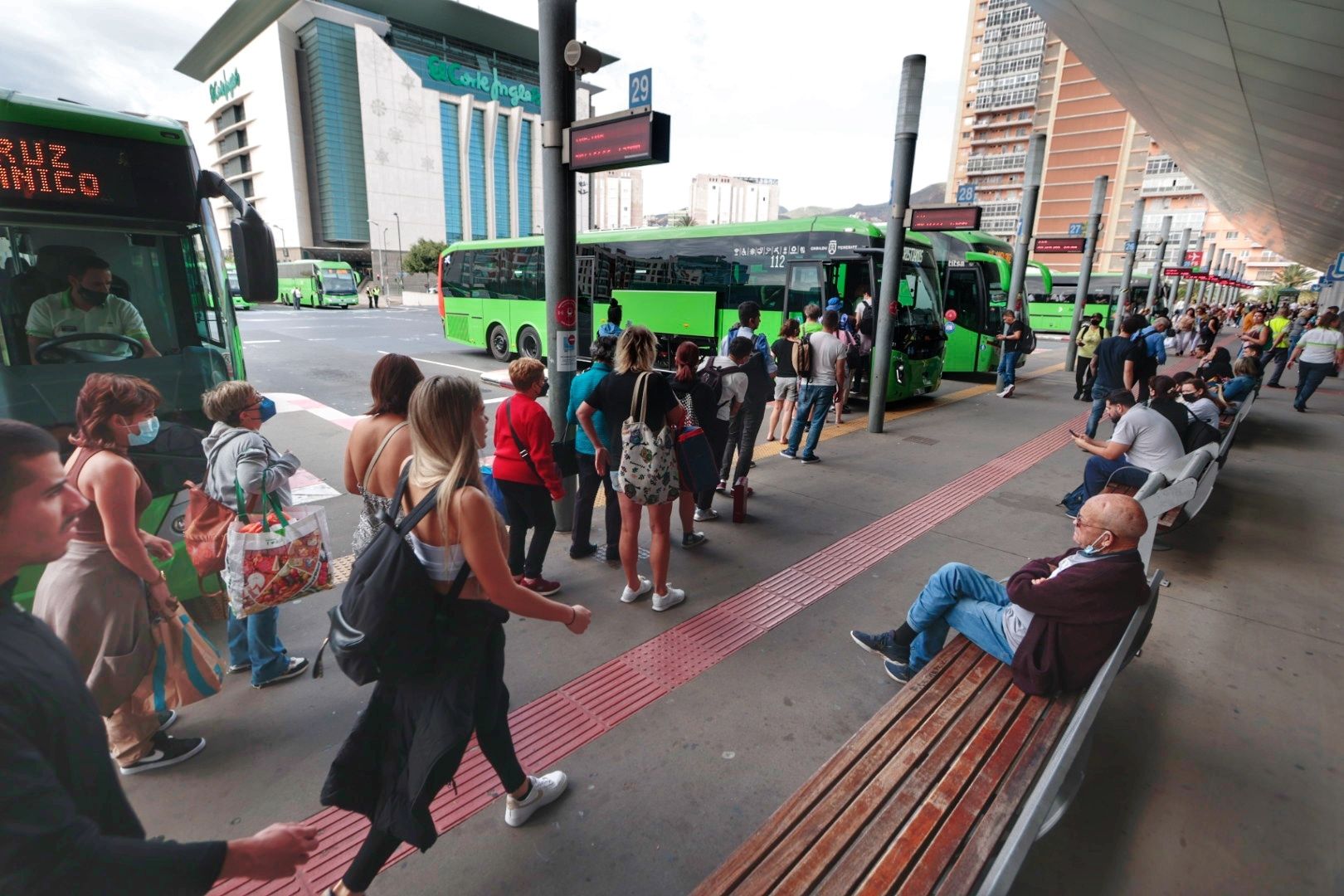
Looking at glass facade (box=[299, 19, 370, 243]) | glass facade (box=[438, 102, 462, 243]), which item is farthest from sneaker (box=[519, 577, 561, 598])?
glass facade (box=[438, 102, 462, 243])

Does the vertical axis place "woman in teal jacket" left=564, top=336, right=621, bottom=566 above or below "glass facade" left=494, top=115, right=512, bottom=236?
below

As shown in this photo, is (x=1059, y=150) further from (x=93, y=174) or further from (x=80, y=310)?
(x=80, y=310)

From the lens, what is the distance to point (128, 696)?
261 centimetres

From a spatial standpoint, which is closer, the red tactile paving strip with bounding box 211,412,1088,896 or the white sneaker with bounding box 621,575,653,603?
the red tactile paving strip with bounding box 211,412,1088,896

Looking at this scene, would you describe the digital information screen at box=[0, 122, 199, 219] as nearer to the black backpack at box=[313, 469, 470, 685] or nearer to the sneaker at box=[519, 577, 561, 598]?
the sneaker at box=[519, 577, 561, 598]

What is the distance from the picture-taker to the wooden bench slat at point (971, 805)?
6.31 feet

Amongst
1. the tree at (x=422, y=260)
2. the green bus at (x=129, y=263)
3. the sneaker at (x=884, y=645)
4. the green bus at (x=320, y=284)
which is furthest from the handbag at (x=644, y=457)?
the tree at (x=422, y=260)

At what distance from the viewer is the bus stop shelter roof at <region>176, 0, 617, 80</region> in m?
64.9

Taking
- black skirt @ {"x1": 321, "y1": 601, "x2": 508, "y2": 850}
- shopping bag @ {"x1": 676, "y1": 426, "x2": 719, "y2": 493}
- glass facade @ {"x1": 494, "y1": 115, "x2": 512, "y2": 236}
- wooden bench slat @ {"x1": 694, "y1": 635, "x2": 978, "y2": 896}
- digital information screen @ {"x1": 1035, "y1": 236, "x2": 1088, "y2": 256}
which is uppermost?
glass facade @ {"x1": 494, "y1": 115, "x2": 512, "y2": 236}

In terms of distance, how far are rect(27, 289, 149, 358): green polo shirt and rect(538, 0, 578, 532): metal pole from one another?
2.71 m

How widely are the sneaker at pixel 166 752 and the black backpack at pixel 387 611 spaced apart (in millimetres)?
1553

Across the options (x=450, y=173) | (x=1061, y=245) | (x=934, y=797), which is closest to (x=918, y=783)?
(x=934, y=797)

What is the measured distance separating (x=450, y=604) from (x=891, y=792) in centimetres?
163

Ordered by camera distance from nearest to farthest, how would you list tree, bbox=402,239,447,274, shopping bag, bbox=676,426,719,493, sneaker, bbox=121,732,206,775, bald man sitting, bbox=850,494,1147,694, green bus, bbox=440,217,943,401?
bald man sitting, bbox=850,494,1147,694 → sneaker, bbox=121,732,206,775 → shopping bag, bbox=676,426,719,493 → green bus, bbox=440,217,943,401 → tree, bbox=402,239,447,274
